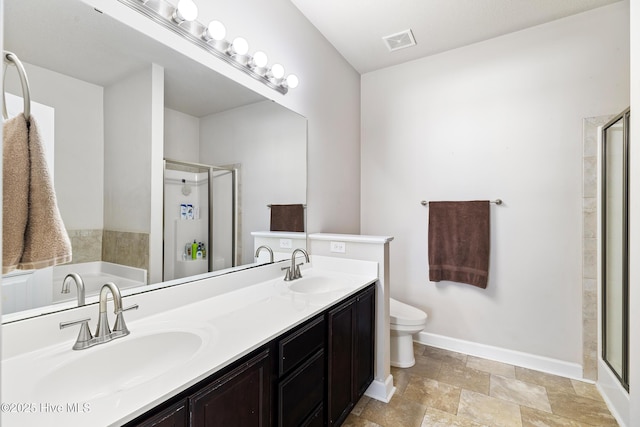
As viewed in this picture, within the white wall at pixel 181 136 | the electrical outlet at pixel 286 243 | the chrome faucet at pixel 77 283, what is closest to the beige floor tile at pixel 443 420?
the electrical outlet at pixel 286 243

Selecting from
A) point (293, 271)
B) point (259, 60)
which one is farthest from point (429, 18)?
point (293, 271)

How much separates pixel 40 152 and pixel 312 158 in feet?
5.60

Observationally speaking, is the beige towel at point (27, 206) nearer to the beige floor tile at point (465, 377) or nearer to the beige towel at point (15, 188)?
the beige towel at point (15, 188)

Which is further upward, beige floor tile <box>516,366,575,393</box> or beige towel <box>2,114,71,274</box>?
beige towel <box>2,114,71,274</box>

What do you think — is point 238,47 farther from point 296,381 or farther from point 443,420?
point 443,420

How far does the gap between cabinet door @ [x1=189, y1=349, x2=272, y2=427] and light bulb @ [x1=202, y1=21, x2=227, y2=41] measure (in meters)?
1.42

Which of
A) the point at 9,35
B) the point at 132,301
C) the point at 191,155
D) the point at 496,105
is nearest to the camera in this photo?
the point at 9,35

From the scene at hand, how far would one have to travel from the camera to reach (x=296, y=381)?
1.26 meters

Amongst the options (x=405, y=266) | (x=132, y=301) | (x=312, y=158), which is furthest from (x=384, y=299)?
(x=132, y=301)

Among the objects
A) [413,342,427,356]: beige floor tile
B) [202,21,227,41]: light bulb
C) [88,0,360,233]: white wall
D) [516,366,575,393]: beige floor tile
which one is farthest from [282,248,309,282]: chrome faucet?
[516,366,575,393]: beige floor tile

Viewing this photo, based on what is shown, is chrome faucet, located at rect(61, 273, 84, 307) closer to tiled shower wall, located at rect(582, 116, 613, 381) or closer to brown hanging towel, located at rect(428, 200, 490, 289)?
brown hanging towel, located at rect(428, 200, 490, 289)

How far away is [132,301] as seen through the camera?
116 centimetres

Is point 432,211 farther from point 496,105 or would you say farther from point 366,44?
point 366,44

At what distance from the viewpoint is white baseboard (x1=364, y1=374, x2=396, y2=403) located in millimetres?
1970
